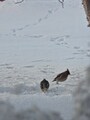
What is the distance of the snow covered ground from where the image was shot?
5738mm

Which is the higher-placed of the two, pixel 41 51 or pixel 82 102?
pixel 82 102

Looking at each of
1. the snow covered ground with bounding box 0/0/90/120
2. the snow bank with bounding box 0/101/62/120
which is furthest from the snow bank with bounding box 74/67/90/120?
the snow covered ground with bounding box 0/0/90/120

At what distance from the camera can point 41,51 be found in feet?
56.9

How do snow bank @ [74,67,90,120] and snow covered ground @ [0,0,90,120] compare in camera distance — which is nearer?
snow bank @ [74,67,90,120]

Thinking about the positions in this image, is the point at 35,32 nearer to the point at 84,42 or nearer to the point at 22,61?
the point at 84,42

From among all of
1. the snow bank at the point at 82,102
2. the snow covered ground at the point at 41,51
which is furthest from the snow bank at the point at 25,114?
the snow covered ground at the point at 41,51

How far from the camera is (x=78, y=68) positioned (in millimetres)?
12562

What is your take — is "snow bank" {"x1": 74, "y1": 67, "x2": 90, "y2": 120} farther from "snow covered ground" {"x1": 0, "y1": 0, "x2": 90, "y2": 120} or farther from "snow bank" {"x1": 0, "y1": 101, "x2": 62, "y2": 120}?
"snow covered ground" {"x1": 0, "y1": 0, "x2": 90, "y2": 120}

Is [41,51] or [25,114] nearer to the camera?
[25,114]

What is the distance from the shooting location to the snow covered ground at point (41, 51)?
5.74 metres

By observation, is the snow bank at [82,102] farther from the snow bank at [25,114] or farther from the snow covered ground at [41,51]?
the snow covered ground at [41,51]

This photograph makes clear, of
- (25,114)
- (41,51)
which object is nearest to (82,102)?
(25,114)

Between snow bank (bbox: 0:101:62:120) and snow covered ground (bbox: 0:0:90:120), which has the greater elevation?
snow bank (bbox: 0:101:62:120)

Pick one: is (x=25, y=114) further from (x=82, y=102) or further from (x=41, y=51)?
(x=41, y=51)
